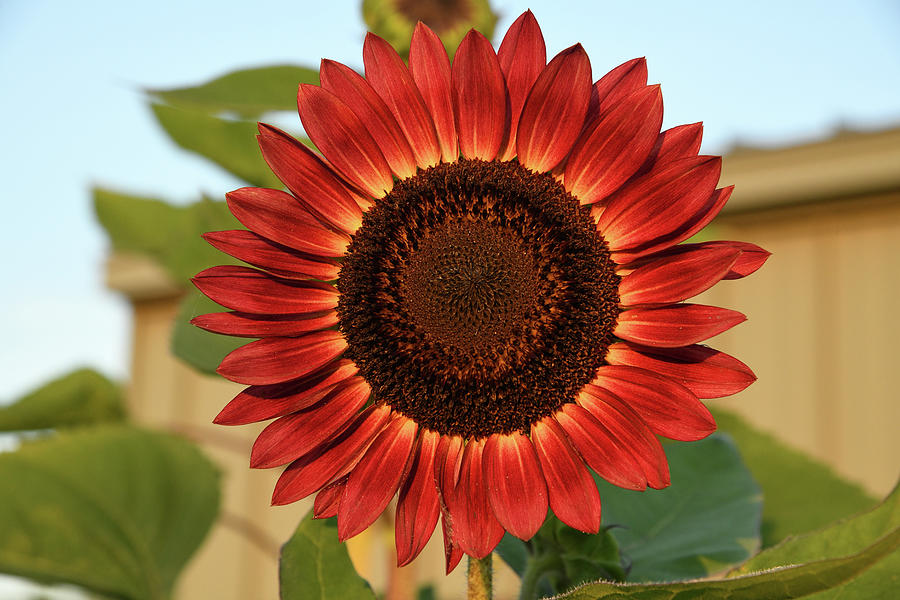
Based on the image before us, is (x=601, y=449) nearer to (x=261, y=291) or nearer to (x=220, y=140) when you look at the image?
(x=261, y=291)

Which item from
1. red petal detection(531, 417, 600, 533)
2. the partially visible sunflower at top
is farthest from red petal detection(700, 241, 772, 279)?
red petal detection(531, 417, 600, 533)

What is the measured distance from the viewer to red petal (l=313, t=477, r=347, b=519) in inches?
15.9

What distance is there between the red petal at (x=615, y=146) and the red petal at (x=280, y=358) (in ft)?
0.49

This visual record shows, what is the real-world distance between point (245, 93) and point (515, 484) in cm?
42

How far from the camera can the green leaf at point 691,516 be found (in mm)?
524

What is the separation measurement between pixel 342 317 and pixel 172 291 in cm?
169

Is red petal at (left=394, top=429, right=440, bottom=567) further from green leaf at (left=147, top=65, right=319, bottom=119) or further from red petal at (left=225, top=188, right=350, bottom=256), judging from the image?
green leaf at (left=147, top=65, right=319, bottom=119)

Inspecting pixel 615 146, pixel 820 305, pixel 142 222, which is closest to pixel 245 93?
pixel 615 146

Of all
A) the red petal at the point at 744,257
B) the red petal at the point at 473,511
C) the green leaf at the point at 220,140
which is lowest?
the red petal at the point at 473,511

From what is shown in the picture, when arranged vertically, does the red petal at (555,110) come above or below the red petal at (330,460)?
above

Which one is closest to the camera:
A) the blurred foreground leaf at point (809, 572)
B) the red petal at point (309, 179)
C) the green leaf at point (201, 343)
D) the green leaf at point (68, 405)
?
the blurred foreground leaf at point (809, 572)

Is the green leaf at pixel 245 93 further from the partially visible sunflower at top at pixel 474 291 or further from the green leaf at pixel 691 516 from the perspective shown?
the green leaf at pixel 691 516

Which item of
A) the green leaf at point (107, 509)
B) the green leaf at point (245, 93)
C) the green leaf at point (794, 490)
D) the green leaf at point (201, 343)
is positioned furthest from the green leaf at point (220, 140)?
the green leaf at point (794, 490)

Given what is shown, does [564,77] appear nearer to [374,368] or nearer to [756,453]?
[374,368]
